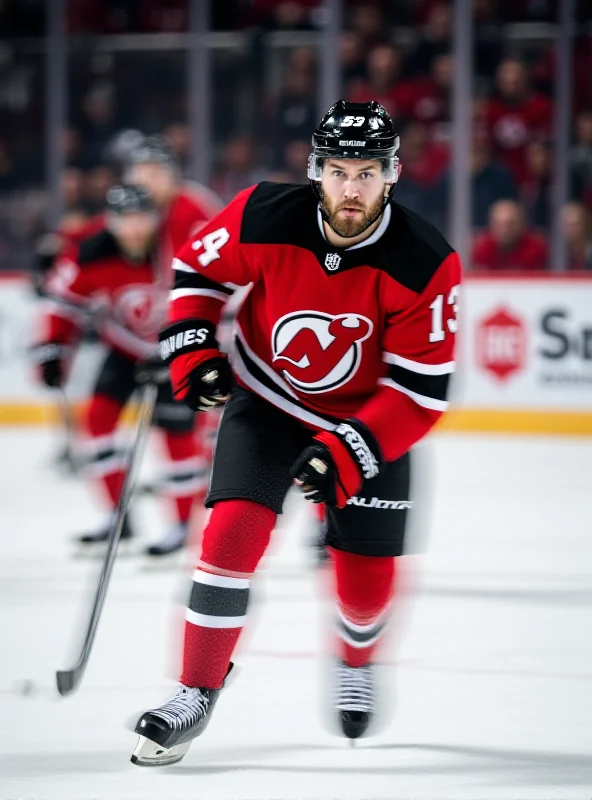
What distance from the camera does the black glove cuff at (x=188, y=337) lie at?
8.53ft

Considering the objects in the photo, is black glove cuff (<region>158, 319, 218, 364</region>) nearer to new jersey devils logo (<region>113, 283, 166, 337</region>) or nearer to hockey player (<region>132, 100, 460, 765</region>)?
hockey player (<region>132, 100, 460, 765</region>)

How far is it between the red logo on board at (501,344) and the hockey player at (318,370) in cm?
449

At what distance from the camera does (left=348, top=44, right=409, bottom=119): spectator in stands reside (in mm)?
7777

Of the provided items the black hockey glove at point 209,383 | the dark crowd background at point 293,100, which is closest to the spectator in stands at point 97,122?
the dark crowd background at point 293,100

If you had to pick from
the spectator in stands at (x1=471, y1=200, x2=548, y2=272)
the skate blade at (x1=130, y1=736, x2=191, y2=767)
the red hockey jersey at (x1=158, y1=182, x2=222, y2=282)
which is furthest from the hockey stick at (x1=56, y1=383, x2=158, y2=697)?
the spectator in stands at (x1=471, y1=200, x2=548, y2=272)

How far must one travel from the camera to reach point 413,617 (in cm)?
374

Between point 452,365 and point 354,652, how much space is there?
1.82 ft

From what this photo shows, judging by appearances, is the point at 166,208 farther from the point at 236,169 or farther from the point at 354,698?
the point at 236,169

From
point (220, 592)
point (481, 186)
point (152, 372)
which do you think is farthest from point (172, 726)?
point (481, 186)

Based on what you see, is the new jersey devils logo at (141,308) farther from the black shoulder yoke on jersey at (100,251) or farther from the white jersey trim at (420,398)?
the white jersey trim at (420,398)

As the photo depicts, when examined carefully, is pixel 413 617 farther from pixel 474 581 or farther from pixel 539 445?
pixel 539 445

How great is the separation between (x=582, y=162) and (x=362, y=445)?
216 inches

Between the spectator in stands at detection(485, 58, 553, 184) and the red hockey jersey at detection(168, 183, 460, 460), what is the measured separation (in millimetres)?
5248

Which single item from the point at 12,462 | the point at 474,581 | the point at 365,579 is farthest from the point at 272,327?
the point at 12,462
